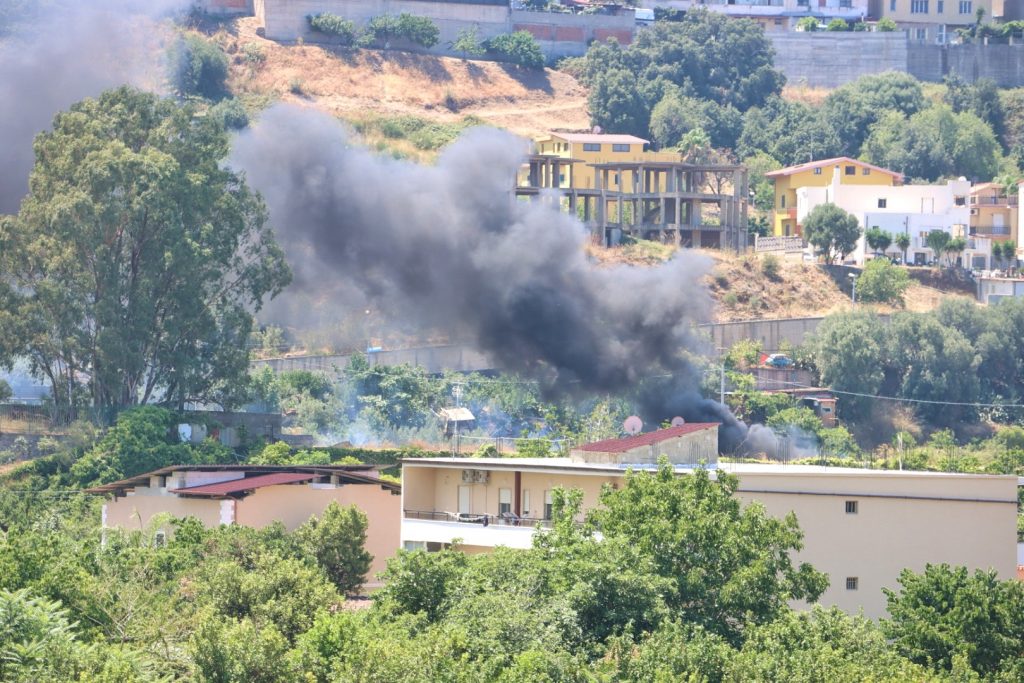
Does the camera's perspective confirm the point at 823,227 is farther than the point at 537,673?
Yes

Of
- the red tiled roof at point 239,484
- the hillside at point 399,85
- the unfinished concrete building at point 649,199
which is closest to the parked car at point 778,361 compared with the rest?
the unfinished concrete building at point 649,199

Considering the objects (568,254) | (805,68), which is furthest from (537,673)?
(805,68)

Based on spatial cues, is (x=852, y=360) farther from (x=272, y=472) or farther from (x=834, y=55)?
(x=834, y=55)

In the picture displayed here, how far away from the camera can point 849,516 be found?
169 feet

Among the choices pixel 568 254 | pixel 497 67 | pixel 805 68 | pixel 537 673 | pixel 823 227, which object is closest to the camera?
pixel 537 673

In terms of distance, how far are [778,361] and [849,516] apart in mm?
54636

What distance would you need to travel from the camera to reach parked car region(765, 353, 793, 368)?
105375mm

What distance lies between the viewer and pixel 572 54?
492 feet

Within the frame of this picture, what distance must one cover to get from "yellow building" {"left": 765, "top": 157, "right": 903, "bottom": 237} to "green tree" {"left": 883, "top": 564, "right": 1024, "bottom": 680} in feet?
275

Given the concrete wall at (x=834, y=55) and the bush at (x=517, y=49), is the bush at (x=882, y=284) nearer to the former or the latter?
the bush at (x=517, y=49)

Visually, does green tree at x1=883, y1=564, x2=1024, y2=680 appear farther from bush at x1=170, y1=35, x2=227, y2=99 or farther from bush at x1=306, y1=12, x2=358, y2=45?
bush at x1=306, y1=12, x2=358, y2=45

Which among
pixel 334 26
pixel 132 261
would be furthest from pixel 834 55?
pixel 132 261

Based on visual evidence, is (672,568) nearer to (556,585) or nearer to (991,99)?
(556,585)

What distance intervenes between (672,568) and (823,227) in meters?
74.6
